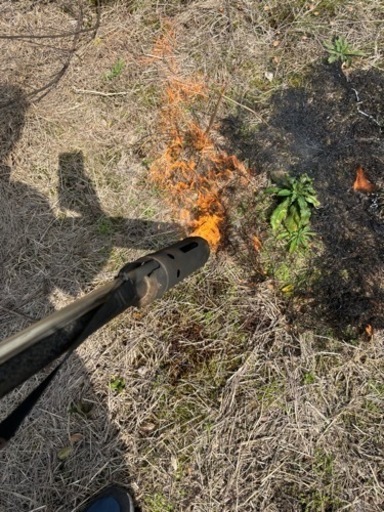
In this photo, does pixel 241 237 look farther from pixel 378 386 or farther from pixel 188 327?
pixel 378 386

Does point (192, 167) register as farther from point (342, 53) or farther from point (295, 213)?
point (342, 53)

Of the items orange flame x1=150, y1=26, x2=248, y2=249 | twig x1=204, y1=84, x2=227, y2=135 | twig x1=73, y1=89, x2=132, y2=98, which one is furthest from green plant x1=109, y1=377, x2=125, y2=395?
twig x1=73, y1=89, x2=132, y2=98

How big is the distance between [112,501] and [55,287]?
1.37 meters

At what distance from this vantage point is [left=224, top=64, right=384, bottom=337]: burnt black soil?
9.11 ft

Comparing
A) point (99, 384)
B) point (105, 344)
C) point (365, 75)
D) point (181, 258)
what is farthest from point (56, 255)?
point (365, 75)

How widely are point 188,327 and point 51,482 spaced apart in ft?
4.08

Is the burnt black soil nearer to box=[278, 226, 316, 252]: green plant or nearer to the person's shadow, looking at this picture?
box=[278, 226, 316, 252]: green plant

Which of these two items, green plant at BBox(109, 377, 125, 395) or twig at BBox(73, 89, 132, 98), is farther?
twig at BBox(73, 89, 132, 98)

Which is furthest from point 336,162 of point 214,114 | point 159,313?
point 159,313

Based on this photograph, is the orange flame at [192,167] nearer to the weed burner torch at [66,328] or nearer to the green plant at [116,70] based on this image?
the green plant at [116,70]

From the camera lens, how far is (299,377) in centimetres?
271

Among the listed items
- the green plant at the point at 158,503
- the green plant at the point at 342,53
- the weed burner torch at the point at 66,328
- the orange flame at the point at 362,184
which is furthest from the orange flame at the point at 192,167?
the green plant at the point at 158,503

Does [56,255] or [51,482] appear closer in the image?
[51,482]

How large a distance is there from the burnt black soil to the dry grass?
0.12 meters
